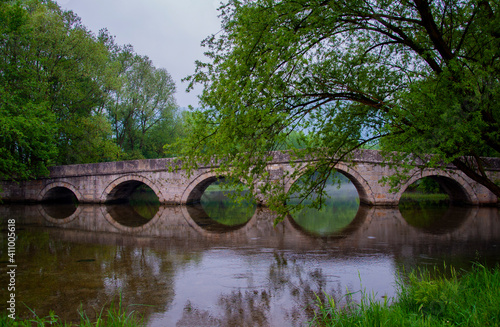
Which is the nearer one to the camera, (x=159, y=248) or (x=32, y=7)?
(x=159, y=248)

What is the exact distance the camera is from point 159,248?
6270 mm

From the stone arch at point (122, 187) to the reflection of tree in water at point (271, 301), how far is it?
32.1 feet

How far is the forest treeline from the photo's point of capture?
12.0m

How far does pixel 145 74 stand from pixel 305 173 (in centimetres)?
1784

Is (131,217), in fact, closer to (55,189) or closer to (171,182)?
(171,182)

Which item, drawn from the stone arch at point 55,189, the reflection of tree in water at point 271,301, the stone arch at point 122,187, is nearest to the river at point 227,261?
the reflection of tree in water at point 271,301

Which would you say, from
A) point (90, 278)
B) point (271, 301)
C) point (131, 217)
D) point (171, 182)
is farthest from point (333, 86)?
point (171, 182)

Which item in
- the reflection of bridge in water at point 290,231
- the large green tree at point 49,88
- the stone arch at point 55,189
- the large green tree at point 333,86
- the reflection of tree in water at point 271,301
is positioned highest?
the large green tree at point 49,88

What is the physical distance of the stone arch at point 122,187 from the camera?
13644mm

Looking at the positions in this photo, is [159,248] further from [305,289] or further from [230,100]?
[230,100]

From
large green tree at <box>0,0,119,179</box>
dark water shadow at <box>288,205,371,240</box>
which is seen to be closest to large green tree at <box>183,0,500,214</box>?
dark water shadow at <box>288,205,371,240</box>

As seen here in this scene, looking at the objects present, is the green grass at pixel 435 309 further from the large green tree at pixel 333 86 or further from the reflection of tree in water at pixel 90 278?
the reflection of tree in water at pixel 90 278

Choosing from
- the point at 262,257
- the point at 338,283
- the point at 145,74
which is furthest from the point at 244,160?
the point at 145,74

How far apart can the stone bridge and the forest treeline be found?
1.05 metres
